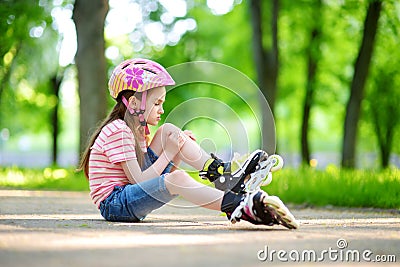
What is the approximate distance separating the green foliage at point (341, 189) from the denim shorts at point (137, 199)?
3.42 meters

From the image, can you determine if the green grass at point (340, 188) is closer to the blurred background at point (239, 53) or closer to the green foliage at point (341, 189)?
the green foliage at point (341, 189)

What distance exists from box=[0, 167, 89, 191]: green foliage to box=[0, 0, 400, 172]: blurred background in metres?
0.69

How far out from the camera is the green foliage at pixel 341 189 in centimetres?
774

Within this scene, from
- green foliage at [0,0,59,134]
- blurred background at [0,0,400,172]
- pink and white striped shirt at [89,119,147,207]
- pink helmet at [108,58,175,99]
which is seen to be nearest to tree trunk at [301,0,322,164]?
blurred background at [0,0,400,172]

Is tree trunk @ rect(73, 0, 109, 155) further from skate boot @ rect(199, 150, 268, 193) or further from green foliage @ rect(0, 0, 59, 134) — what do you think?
skate boot @ rect(199, 150, 268, 193)

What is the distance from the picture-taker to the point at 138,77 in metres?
5.10

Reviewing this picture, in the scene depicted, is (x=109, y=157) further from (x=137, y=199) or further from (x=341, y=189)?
(x=341, y=189)

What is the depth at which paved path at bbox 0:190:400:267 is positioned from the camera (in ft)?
10.2

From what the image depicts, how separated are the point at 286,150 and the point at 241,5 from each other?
1487 centimetres

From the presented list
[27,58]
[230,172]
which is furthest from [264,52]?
[230,172]

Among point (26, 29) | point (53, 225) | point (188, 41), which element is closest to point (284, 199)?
point (53, 225)

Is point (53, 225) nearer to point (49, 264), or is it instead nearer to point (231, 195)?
point (231, 195)

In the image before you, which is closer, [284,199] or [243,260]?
[243,260]

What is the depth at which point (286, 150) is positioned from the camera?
3466 cm
